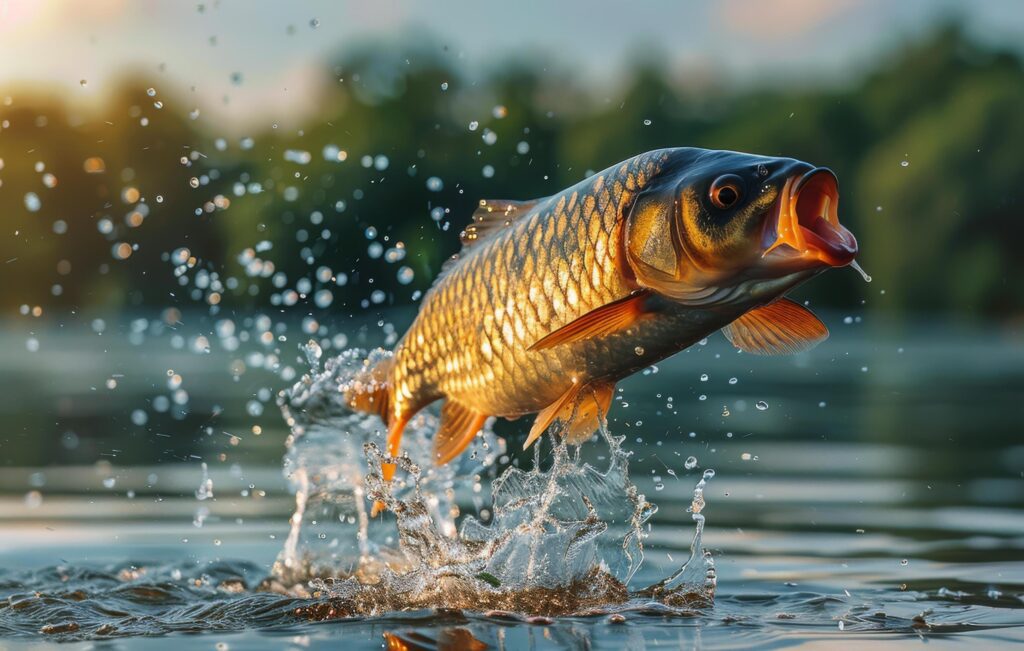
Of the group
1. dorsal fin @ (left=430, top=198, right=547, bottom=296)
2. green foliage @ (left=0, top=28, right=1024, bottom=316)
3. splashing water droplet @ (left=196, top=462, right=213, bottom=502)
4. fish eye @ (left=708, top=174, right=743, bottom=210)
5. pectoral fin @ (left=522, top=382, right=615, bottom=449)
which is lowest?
pectoral fin @ (left=522, top=382, right=615, bottom=449)

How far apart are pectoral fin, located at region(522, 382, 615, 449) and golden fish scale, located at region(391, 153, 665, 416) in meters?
0.04

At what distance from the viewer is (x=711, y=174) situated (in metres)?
4.30

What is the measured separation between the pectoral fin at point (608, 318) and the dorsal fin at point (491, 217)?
79cm

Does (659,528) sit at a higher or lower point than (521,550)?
higher

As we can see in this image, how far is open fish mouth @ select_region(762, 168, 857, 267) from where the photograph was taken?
13.3 ft

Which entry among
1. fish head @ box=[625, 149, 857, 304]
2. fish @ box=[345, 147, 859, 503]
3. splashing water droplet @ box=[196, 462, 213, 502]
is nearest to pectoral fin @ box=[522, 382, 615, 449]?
fish @ box=[345, 147, 859, 503]

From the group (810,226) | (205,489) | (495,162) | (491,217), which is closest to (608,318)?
(810,226)

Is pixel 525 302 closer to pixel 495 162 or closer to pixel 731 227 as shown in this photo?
pixel 731 227

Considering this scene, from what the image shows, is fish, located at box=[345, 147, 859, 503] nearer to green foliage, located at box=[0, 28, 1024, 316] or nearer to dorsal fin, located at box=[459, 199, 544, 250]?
dorsal fin, located at box=[459, 199, 544, 250]

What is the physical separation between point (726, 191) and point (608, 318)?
18.9 inches

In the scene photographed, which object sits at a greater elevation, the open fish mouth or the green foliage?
the green foliage

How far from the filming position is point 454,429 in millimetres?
5309

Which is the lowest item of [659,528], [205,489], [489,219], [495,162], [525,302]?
[659,528]

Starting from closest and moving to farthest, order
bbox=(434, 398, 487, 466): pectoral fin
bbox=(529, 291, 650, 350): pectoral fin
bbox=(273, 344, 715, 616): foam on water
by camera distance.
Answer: bbox=(529, 291, 650, 350): pectoral fin < bbox=(434, 398, 487, 466): pectoral fin < bbox=(273, 344, 715, 616): foam on water
